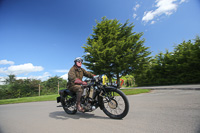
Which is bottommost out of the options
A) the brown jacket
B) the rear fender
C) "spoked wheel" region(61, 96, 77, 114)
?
"spoked wheel" region(61, 96, 77, 114)

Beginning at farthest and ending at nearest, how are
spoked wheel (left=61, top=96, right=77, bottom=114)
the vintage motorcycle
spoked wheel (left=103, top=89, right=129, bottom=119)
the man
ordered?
spoked wheel (left=61, top=96, right=77, bottom=114)
the man
the vintage motorcycle
spoked wheel (left=103, top=89, right=129, bottom=119)

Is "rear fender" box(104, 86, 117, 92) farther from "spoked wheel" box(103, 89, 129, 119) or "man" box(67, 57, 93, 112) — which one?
"man" box(67, 57, 93, 112)

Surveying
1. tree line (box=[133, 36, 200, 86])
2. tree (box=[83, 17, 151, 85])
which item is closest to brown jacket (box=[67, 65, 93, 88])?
tree (box=[83, 17, 151, 85])

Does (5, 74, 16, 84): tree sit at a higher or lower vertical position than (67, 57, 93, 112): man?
higher

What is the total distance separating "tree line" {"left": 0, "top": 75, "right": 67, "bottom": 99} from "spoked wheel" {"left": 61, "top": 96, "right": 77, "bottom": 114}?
1454 centimetres

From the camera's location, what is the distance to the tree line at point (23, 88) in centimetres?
1495

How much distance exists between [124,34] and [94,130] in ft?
57.3

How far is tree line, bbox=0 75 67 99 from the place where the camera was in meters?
15.0

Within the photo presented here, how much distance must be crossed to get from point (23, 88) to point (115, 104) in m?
17.5

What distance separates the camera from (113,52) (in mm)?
14188

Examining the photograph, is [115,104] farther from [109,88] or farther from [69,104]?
[69,104]

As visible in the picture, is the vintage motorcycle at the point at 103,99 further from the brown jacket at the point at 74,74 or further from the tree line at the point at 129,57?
the tree line at the point at 129,57

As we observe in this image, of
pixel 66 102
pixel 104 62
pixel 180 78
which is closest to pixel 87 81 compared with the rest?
pixel 66 102

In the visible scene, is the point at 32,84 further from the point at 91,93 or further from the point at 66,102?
the point at 91,93
